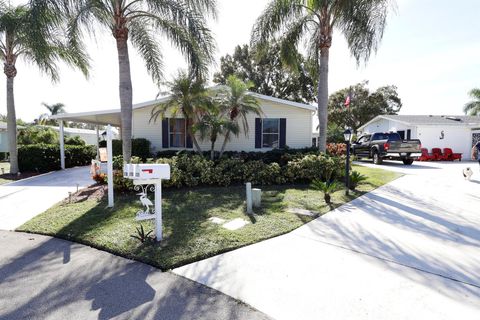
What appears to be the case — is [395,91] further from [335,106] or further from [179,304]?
[179,304]

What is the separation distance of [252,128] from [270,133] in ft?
2.96

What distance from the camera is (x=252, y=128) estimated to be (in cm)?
1297

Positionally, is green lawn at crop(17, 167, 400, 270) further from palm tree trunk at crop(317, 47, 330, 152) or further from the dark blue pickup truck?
the dark blue pickup truck

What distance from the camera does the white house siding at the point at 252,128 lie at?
12977 mm

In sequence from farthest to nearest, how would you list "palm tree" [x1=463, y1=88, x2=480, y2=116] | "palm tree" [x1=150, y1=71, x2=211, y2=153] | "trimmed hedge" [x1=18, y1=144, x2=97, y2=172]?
"palm tree" [x1=463, y1=88, x2=480, y2=116]
"trimmed hedge" [x1=18, y1=144, x2=97, y2=172]
"palm tree" [x1=150, y1=71, x2=211, y2=153]

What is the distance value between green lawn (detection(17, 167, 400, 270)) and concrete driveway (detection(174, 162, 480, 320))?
353mm

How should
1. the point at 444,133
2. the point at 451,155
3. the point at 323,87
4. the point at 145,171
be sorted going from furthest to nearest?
the point at 444,133 < the point at 451,155 < the point at 323,87 < the point at 145,171

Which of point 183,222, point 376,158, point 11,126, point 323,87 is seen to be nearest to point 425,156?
point 376,158

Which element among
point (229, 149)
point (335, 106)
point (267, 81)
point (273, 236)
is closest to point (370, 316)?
point (273, 236)

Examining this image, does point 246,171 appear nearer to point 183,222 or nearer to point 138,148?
point 183,222

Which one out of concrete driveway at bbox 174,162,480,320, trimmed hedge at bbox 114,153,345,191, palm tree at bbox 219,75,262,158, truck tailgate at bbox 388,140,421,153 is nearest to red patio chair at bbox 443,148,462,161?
truck tailgate at bbox 388,140,421,153

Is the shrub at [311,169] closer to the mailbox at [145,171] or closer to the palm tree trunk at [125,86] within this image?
the palm tree trunk at [125,86]

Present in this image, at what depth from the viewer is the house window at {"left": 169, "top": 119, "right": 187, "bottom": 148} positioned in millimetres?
13062

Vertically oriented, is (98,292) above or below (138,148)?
below
